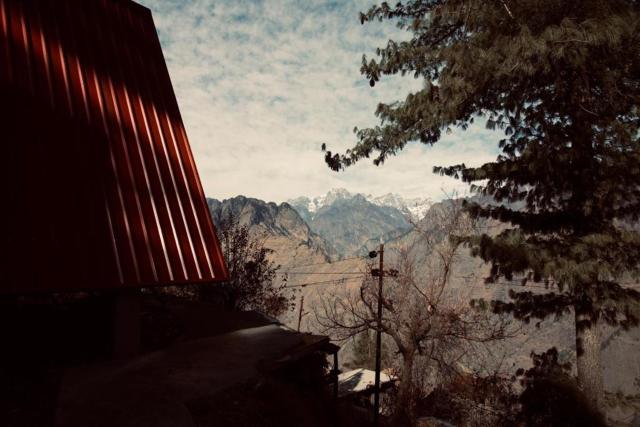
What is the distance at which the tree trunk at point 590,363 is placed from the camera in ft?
27.9

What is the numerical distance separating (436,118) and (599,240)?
4265 mm

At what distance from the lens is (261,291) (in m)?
17.7

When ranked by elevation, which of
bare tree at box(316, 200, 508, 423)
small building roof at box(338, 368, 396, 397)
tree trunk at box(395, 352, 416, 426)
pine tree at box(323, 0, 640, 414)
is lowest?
small building roof at box(338, 368, 396, 397)

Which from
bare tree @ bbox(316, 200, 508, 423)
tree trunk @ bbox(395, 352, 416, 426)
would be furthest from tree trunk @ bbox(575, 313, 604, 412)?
tree trunk @ bbox(395, 352, 416, 426)

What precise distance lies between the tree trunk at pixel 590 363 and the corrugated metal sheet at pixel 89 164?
29.8 feet

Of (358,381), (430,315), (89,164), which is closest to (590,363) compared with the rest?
(430,315)

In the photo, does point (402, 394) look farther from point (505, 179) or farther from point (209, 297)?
point (505, 179)

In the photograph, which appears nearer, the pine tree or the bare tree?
the pine tree

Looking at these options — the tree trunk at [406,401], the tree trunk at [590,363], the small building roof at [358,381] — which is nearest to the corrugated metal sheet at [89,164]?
the tree trunk at [590,363]

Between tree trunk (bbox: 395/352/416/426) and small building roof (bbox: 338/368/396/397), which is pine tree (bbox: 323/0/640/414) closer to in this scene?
tree trunk (bbox: 395/352/416/426)

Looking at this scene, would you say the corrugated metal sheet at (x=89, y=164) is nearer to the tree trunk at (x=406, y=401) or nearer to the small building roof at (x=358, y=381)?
the tree trunk at (x=406, y=401)

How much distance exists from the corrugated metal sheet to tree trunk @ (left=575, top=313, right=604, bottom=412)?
357 inches

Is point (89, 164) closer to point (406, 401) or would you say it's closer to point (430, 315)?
point (430, 315)

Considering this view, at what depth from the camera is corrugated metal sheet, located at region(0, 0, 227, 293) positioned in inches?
169
